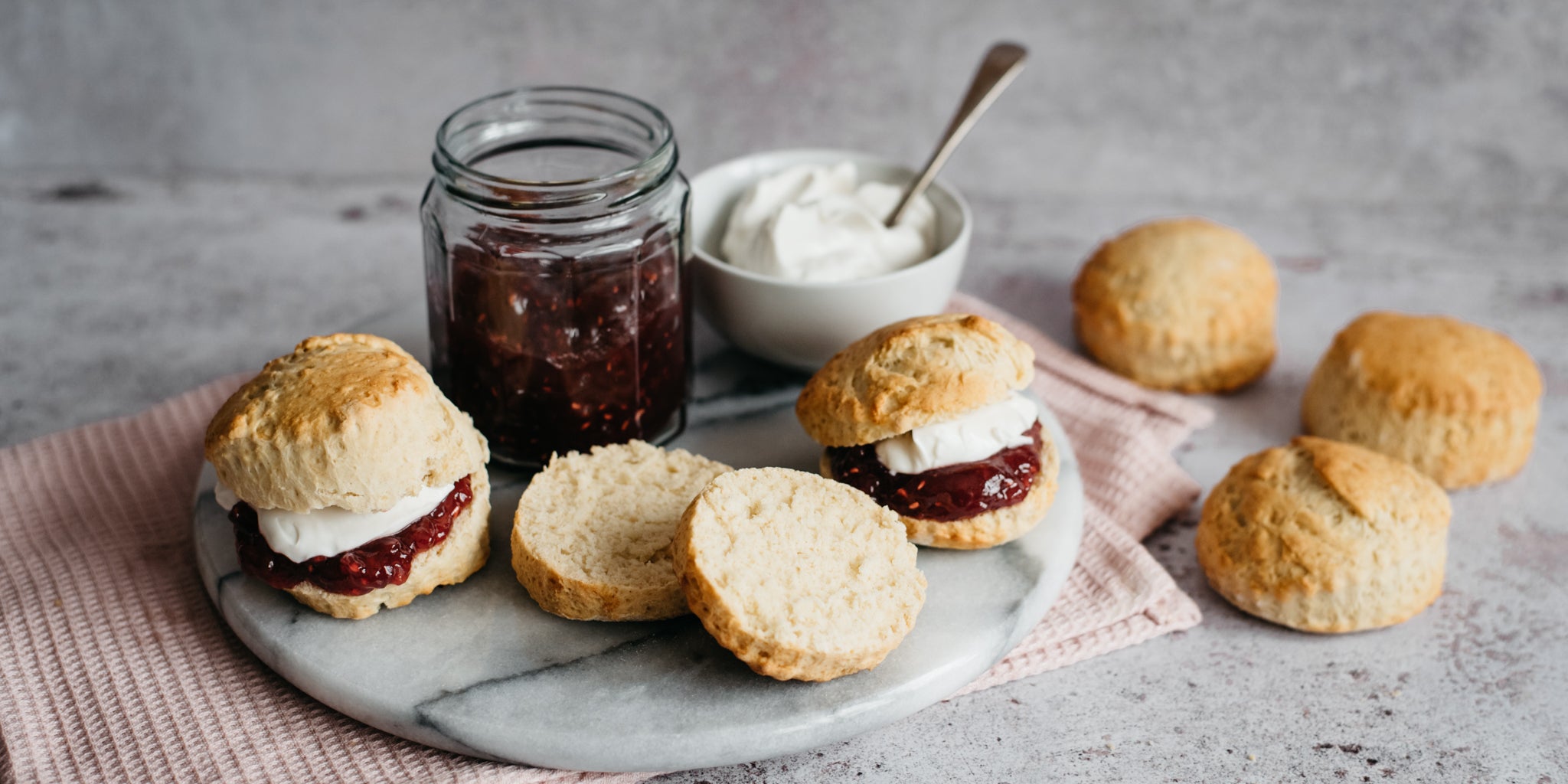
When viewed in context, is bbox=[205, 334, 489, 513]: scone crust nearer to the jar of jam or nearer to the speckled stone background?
the jar of jam

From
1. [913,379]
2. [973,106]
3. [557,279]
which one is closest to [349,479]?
[557,279]

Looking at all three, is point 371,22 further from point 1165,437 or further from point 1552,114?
point 1552,114

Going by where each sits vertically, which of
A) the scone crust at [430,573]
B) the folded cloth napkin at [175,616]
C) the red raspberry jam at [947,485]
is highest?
the red raspberry jam at [947,485]

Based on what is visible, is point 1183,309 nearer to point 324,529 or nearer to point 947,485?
point 947,485

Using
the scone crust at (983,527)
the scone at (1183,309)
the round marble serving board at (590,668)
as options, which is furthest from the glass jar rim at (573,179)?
the scone at (1183,309)

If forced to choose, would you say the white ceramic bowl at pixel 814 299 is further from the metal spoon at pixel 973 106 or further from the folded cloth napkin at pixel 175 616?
the folded cloth napkin at pixel 175 616
